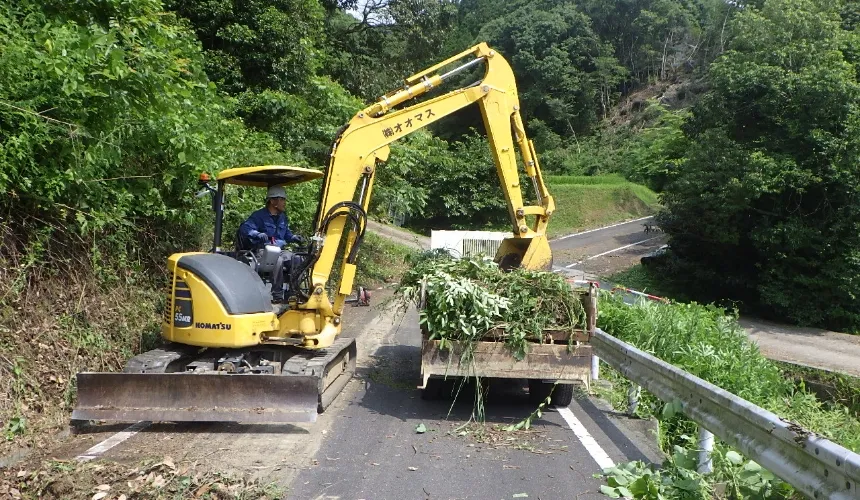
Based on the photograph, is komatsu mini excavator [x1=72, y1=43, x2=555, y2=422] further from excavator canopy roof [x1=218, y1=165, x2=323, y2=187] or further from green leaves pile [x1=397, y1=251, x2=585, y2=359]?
green leaves pile [x1=397, y1=251, x2=585, y2=359]

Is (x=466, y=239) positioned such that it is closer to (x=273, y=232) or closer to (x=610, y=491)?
(x=273, y=232)

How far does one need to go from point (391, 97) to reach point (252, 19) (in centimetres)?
1017

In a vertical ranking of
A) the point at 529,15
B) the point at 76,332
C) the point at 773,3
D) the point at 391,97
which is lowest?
the point at 76,332

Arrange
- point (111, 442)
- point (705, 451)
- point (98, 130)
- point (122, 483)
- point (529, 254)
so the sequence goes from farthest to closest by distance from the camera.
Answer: point (529, 254)
point (98, 130)
point (111, 442)
point (705, 451)
point (122, 483)

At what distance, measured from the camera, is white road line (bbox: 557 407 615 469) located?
5.85 meters

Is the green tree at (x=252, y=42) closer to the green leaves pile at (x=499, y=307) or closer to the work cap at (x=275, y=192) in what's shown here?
the work cap at (x=275, y=192)

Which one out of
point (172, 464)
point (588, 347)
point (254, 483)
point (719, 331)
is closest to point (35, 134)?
point (172, 464)

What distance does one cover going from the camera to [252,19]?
1695cm

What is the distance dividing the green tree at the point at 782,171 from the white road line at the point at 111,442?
58.0 ft

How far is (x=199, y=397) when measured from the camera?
20.8 feet

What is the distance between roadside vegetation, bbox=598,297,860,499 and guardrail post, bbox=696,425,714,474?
0.17 feet

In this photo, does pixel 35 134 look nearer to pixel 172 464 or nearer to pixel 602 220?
pixel 172 464

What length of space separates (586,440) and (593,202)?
131 feet

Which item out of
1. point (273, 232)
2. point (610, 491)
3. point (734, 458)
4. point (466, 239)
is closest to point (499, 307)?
point (610, 491)
